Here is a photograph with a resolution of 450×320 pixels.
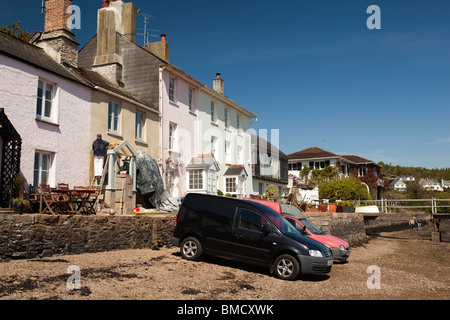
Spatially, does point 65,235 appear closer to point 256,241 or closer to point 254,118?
point 256,241

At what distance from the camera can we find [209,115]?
1140 inches

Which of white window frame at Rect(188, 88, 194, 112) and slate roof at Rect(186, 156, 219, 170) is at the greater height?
white window frame at Rect(188, 88, 194, 112)

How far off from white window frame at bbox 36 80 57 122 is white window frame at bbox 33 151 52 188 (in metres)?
1.44

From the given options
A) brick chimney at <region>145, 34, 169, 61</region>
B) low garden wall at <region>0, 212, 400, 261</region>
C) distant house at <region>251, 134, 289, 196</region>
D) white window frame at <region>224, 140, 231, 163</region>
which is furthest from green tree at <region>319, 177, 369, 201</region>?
low garden wall at <region>0, 212, 400, 261</region>

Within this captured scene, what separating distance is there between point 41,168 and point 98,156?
282 cm

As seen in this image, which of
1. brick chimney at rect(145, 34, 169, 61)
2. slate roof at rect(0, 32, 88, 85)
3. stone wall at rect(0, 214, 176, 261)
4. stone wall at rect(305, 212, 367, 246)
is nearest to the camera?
stone wall at rect(0, 214, 176, 261)

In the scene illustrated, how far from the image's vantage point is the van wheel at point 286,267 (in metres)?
10.1

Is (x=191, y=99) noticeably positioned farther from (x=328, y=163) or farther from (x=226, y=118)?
(x=328, y=163)

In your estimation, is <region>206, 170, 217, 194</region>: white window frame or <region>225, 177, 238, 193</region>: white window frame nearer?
<region>206, 170, 217, 194</region>: white window frame

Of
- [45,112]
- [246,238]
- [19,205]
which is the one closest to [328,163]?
[45,112]

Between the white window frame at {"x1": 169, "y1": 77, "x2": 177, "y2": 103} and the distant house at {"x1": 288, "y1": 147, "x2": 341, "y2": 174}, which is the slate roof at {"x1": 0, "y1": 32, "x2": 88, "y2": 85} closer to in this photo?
the white window frame at {"x1": 169, "y1": 77, "x2": 177, "y2": 103}

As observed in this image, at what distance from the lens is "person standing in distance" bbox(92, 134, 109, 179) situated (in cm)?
1786

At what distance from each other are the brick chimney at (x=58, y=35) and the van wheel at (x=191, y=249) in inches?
451
